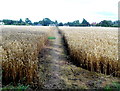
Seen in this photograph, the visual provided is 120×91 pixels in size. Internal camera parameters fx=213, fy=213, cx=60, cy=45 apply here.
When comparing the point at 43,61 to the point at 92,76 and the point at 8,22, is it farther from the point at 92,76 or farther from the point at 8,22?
the point at 8,22

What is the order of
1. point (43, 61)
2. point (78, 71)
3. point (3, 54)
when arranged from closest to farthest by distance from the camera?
point (3, 54) → point (78, 71) → point (43, 61)

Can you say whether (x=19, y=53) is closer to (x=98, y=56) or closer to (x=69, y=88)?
(x=69, y=88)

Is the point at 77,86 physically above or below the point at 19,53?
below

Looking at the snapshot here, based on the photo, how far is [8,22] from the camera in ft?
379

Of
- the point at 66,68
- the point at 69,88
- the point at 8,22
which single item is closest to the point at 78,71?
the point at 66,68

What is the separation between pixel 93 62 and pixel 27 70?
266cm

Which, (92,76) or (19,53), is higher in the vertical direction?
(19,53)

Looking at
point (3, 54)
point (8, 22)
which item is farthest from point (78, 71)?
point (8, 22)

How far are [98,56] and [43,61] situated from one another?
8.53 feet

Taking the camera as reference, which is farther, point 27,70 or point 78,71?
point 78,71

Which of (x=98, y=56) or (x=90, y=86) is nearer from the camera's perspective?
(x=90, y=86)

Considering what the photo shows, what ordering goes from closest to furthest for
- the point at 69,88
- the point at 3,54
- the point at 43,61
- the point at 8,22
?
the point at 69,88 → the point at 3,54 → the point at 43,61 → the point at 8,22

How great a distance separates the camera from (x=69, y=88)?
19.8 ft

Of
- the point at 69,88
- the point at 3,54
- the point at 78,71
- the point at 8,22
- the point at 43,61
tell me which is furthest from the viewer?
the point at 8,22
